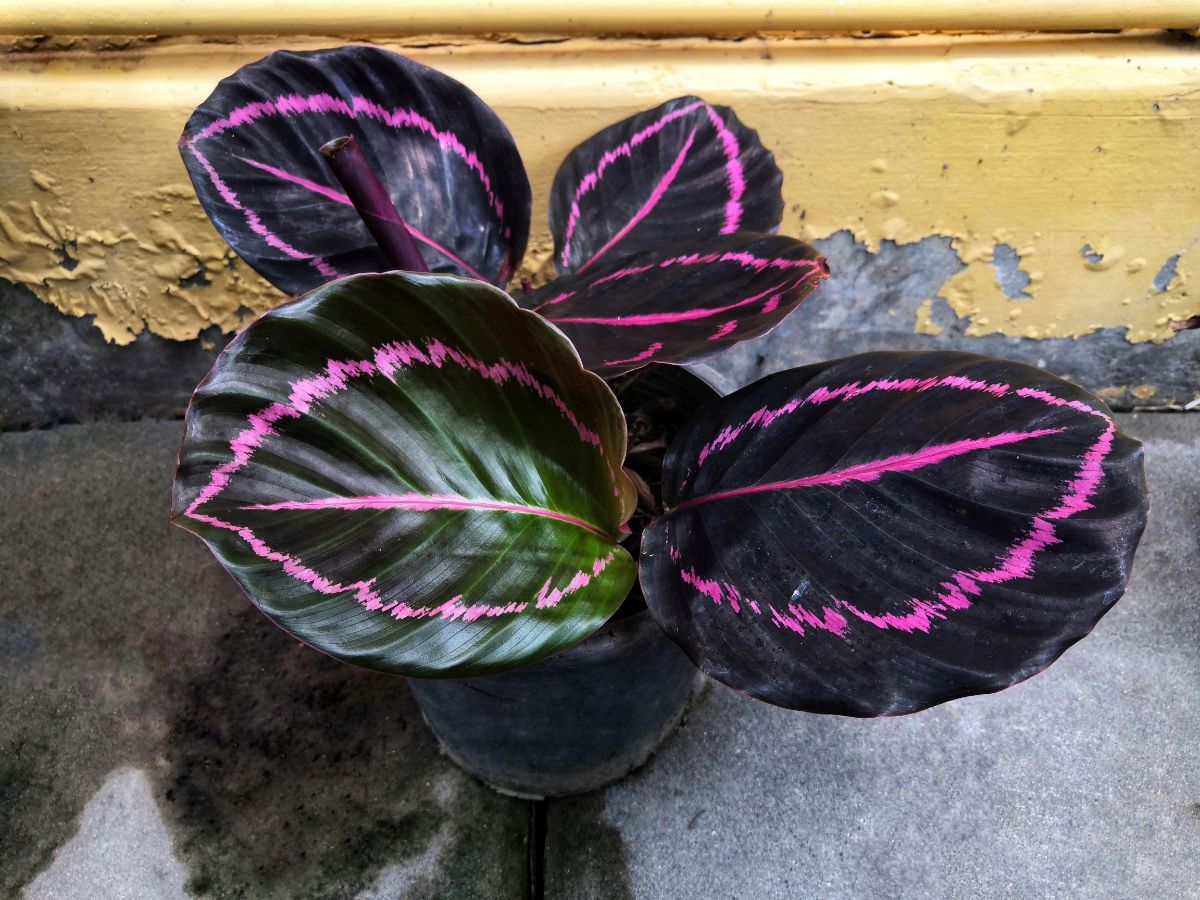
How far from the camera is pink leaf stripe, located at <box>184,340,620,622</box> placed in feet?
1.92

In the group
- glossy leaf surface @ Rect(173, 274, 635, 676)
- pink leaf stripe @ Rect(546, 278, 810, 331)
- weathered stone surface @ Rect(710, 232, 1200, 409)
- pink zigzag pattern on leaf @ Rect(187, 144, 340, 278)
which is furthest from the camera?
weathered stone surface @ Rect(710, 232, 1200, 409)

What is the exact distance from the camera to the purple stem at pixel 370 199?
0.63 m

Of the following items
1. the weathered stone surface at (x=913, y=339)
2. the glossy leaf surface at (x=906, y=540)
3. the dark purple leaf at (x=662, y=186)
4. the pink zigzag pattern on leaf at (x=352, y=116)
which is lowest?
the weathered stone surface at (x=913, y=339)

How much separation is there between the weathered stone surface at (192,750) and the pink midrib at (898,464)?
65cm

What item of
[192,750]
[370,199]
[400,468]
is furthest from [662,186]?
[192,750]

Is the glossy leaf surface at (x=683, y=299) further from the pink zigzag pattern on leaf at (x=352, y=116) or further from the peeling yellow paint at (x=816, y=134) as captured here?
the peeling yellow paint at (x=816, y=134)

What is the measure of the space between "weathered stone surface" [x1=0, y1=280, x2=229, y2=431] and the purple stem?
0.81 metres

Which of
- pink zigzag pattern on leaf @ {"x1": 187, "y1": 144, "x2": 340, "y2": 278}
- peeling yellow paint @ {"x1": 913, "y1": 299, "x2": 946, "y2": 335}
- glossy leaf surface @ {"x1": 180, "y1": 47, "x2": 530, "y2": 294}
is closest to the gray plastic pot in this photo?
glossy leaf surface @ {"x1": 180, "y1": 47, "x2": 530, "y2": 294}

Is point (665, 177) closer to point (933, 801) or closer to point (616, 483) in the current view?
point (616, 483)

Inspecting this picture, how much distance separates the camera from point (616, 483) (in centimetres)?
68

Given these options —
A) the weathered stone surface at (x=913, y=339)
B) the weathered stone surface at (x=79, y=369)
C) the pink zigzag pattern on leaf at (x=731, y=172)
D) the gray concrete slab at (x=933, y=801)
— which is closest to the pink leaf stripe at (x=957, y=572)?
the pink zigzag pattern on leaf at (x=731, y=172)

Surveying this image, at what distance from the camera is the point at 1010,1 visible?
3.69ft

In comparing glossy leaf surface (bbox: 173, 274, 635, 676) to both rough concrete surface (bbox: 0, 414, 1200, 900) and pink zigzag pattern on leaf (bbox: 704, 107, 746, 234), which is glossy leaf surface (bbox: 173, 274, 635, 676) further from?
rough concrete surface (bbox: 0, 414, 1200, 900)

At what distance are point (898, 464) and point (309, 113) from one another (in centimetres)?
64
